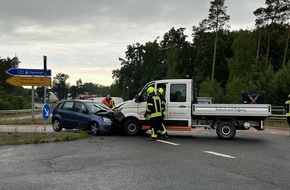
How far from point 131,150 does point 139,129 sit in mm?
4515

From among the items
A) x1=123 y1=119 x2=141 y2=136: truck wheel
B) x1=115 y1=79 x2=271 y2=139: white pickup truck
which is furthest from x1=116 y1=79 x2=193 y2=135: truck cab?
x1=123 y1=119 x2=141 y2=136: truck wheel

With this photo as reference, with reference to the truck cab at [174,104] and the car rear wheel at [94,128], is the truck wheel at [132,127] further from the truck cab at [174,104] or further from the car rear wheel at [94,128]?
the car rear wheel at [94,128]

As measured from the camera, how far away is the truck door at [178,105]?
1446cm

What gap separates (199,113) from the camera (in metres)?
14.3

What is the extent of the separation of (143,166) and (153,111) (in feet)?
17.8

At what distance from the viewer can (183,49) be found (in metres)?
86.4

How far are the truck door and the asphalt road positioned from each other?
6.97ft

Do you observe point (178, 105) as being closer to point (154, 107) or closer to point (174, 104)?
point (174, 104)

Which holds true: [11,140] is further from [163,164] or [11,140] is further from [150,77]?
[150,77]

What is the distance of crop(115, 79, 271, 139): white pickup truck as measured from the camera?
14.1 metres

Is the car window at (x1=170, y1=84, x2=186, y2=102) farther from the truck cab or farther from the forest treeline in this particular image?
the forest treeline

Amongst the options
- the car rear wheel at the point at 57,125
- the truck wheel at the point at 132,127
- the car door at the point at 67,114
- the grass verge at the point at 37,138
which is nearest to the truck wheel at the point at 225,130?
the truck wheel at the point at 132,127

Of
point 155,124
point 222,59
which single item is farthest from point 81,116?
point 222,59

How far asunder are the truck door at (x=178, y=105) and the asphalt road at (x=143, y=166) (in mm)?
2124
